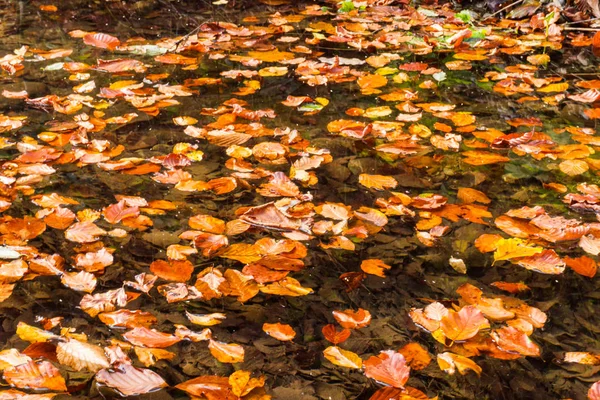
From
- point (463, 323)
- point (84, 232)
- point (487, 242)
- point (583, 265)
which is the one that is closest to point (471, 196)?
point (487, 242)

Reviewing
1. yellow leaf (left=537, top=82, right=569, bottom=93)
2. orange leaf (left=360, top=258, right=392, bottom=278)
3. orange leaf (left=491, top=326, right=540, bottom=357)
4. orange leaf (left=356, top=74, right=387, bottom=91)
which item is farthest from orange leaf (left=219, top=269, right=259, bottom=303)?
yellow leaf (left=537, top=82, right=569, bottom=93)

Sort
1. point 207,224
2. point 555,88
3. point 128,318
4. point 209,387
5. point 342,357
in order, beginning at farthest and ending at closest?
point 555,88 → point 207,224 → point 128,318 → point 342,357 → point 209,387

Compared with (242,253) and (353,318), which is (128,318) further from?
(353,318)

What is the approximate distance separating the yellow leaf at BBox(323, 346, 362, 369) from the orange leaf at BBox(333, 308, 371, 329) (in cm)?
10

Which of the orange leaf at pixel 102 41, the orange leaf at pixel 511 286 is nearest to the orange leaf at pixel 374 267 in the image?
the orange leaf at pixel 511 286

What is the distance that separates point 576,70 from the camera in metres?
3.69

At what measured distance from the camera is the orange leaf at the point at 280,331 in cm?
168

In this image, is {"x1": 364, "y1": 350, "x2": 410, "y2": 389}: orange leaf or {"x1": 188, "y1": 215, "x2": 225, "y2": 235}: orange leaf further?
{"x1": 188, "y1": 215, "x2": 225, "y2": 235}: orange leaf

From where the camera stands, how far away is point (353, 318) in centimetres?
174

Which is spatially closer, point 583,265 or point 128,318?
point 128,318

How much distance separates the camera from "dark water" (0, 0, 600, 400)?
5.30 feet

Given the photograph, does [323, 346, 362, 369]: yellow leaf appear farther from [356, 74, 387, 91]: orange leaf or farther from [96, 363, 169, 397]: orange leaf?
[356, 74, 387, 91]: orange leaf

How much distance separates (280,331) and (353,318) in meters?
0.20

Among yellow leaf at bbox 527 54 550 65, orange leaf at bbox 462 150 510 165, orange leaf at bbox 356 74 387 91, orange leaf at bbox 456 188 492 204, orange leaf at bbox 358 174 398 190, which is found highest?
yellow leaf at bbox 527 54 550 65
